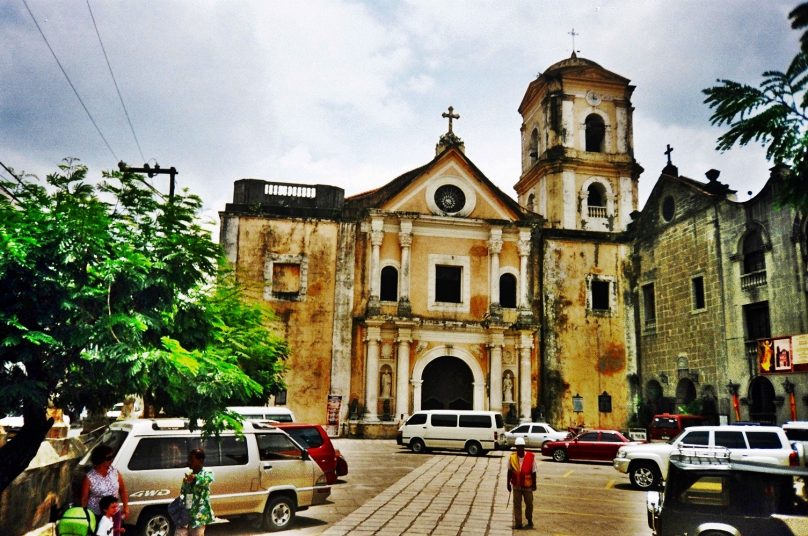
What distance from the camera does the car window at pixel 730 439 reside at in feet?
45.8

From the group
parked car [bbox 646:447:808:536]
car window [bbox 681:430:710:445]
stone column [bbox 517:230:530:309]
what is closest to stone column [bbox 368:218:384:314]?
stone column [bbox 517:230:530:309]

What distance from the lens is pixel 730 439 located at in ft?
46.2

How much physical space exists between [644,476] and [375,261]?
53.2 feet

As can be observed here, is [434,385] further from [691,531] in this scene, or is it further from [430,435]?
[691,531]

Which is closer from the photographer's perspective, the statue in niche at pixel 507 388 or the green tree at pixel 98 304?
the green tree at pixel 98 304

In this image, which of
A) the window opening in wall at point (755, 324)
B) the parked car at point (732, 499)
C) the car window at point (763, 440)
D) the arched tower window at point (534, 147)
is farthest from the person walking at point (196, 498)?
the arched tower window at point (534, 147)

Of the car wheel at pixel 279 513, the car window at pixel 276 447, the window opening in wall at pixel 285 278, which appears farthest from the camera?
the window opening in wall at pixel 285 278

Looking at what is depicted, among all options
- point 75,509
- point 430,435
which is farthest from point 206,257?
point 430,435

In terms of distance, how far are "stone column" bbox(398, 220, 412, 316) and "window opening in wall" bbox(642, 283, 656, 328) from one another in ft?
35.6

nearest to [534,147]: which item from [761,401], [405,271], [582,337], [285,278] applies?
[582,337]

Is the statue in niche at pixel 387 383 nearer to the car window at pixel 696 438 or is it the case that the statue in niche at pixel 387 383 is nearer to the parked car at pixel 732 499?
the car window at pixel 696 438

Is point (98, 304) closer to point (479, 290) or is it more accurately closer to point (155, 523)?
point (155, 523)

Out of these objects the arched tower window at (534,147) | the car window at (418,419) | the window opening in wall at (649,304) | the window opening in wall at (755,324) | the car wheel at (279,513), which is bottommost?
the car wheel at (279,513)

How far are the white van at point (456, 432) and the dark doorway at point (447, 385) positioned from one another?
18.4 ft
